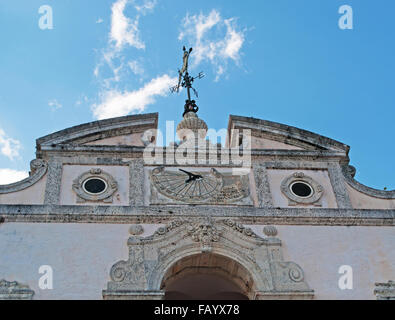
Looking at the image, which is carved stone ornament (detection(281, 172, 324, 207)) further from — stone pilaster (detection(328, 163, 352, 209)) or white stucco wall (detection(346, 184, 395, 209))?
white stucco wall (detection(346, 184, 395, 209))

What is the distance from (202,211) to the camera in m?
12.6

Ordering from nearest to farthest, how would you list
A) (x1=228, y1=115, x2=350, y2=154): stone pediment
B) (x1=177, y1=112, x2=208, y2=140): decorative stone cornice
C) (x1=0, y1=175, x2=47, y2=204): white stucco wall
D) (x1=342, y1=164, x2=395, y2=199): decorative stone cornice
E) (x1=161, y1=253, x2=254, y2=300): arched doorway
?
(x1=161, y1=253, x2=254, y2=300): arched doorway → (x1=0, y1=175, x2=47, y2=204): white stucco wall → (x1=342, y1=164, x2=395, y2=199): decorative stone cornice → (x1=228, y1=115, x2=350, y2=154): stone pediment → (x1=177, y1=112, x2=208, y2=140): decorative stone cornice

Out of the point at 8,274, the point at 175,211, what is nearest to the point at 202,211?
the point at 175,211

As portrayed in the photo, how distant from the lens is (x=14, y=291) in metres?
11.2

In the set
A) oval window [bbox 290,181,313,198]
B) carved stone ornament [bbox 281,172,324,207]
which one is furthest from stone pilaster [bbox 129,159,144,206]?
oval window [bbox 290,181,313,198]

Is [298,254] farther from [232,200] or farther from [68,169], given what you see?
[68,169]

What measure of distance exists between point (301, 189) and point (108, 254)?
4.22 m

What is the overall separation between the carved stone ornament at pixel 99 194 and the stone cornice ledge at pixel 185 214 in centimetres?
32

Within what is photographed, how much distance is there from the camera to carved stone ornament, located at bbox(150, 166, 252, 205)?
12883 mm

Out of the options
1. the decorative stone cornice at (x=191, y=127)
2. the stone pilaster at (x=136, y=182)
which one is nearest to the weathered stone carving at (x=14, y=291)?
the stone pilaster at (x=136, y=182)

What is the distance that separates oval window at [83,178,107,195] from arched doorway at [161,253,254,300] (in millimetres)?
2273

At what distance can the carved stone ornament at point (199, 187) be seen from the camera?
12.9 metres

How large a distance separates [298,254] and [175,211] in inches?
98.3
